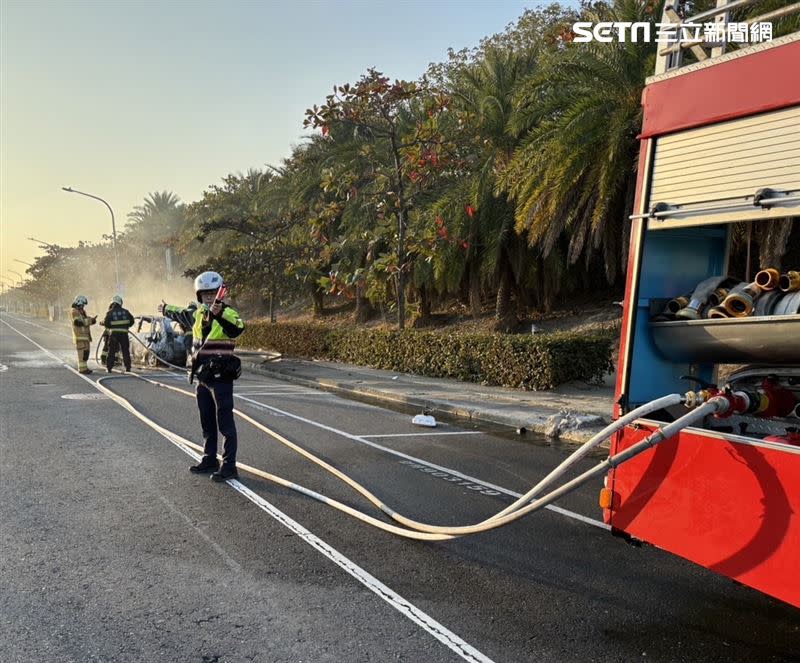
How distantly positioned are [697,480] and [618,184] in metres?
11.6

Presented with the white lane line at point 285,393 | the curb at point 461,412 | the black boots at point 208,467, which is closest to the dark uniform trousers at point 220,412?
the black boots at point 208,467

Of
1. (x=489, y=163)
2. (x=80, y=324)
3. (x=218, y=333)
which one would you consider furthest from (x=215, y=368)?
(x=489, y=163)

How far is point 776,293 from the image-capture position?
3.43 m

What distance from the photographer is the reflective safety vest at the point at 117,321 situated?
15.7 metres

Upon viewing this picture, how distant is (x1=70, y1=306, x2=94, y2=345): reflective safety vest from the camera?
15.8 m

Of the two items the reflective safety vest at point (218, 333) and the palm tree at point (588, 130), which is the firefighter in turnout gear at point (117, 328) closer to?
the palm tree at point (588, 130)

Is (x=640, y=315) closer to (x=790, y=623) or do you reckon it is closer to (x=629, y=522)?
(x=629, y=522)

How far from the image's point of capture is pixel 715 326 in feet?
11.6

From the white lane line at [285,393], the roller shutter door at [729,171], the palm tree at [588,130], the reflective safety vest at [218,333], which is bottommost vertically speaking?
the white lane line at [285,393]

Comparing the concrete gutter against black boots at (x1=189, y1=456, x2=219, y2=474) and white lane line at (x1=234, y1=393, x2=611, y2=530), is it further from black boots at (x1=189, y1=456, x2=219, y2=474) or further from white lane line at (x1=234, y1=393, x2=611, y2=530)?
black boots at (x1=189, y1=456, x2=219, y2=474)

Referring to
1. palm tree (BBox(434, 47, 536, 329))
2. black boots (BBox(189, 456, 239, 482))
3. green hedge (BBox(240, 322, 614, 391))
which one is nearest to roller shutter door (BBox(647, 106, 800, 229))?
black boots (BBox(189, 456, 239, 482))

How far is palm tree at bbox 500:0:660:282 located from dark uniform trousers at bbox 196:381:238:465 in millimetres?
9322

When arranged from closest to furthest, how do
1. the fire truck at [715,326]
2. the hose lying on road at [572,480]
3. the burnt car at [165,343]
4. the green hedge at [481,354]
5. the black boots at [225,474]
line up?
the fire truck at [715,326], the hose lying on road at [572,480], the black boots at [225,474], the green hedge at [481,354], the burnt car at [165,343]

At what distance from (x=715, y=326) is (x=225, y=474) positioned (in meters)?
4.67
